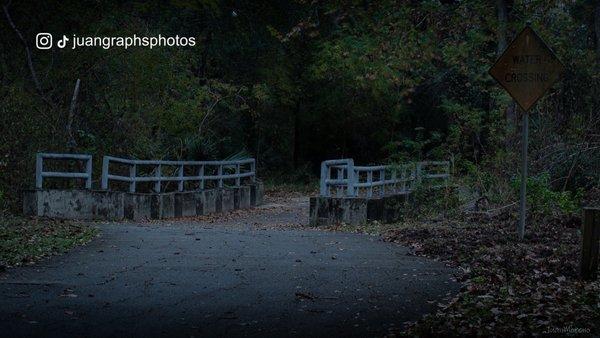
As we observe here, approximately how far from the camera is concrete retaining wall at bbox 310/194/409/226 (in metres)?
19.9

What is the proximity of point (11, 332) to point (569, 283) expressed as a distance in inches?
235

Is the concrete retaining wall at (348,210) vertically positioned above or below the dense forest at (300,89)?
below

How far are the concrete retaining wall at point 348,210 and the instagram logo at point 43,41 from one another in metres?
8.81

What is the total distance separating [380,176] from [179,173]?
240 inches

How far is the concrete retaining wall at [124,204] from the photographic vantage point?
19547mm

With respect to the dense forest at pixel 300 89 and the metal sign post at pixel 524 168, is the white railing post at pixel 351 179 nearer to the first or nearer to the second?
the dense forest at pixel 300 89

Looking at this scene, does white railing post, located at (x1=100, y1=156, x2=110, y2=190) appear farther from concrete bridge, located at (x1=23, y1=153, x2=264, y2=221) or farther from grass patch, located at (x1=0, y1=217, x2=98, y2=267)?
grass patch, located at (x1=0, y1=217, x2=98, y2=267)

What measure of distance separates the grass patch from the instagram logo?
7.33 meters

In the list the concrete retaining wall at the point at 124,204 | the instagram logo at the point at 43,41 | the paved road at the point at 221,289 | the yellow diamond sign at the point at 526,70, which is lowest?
the paved road at the point at 221,289

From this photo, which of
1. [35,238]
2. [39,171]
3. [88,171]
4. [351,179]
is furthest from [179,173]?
[35,238]

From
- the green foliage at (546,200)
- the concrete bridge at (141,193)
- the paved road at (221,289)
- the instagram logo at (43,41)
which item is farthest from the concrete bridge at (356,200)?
the instagram logo at (43,41)

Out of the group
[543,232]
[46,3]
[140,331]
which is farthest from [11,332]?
[543,232]

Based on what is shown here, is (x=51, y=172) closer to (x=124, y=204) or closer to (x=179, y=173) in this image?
(x=124, y=204)

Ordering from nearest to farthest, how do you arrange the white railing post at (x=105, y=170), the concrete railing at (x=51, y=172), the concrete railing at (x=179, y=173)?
the concrete railing at (x=51, y=172) → the white railing post at (x=105, y=170) → the concrete railing at (x=179, y=173)
